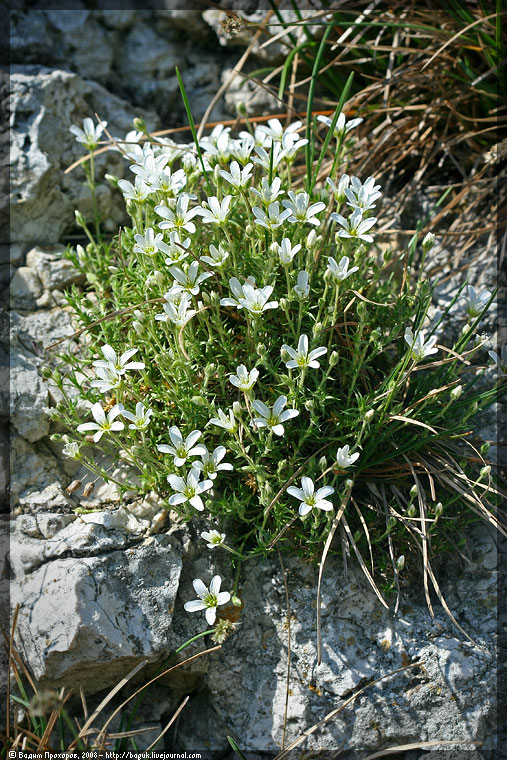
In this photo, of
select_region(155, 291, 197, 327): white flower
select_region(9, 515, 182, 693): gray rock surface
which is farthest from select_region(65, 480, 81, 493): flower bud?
select_region(155, 291, 197, 327): white flower

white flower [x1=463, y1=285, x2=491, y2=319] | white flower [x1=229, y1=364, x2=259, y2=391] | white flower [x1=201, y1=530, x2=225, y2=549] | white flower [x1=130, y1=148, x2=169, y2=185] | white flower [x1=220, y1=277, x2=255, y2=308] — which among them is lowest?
white flower [x1=201, y1=530, x2=225, y2=549]

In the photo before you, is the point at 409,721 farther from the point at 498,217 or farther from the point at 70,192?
the point at 70,192

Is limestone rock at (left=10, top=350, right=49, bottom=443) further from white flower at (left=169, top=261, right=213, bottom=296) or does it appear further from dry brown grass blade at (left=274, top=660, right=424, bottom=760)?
dry brown grass blade at (left=274, top=660, right=424, bottom=760)

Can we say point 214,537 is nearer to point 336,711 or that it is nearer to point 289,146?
point 336,711

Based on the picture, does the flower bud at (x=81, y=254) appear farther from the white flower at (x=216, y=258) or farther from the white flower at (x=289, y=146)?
the white flower at (x=289, y=146)

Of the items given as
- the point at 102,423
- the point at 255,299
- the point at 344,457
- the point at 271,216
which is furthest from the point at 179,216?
the point at 344,457
